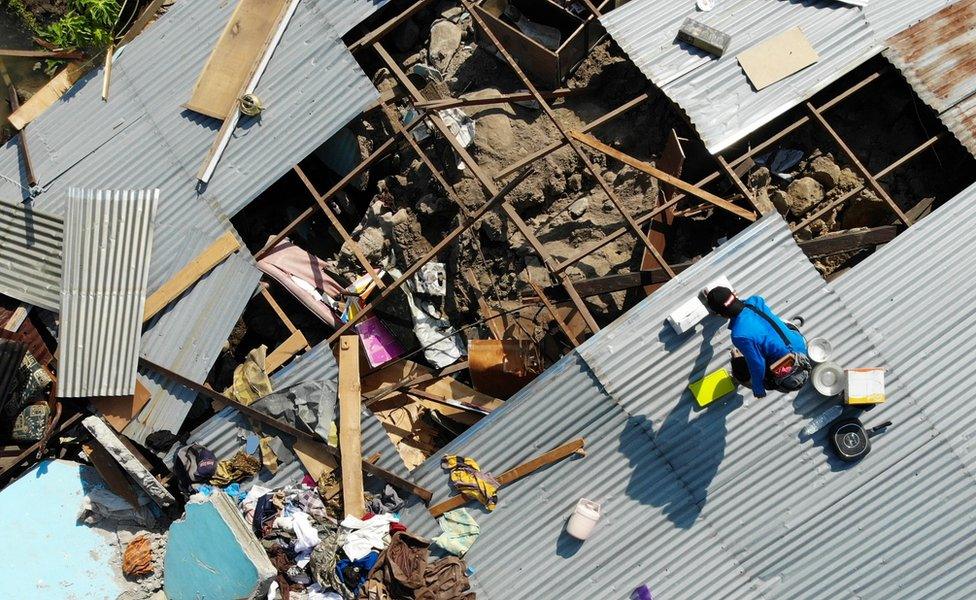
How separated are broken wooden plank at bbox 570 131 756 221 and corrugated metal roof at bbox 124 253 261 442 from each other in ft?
17.3

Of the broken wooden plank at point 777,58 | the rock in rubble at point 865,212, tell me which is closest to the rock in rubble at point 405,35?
the broken wooden plank at point 777,58

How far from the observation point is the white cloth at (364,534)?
30.9 feet

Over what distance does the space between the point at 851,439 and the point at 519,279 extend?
5260mm

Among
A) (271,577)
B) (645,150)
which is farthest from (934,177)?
(271,577)

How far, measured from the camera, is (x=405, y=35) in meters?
12.0

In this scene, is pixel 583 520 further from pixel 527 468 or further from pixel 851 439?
pixel 851 439

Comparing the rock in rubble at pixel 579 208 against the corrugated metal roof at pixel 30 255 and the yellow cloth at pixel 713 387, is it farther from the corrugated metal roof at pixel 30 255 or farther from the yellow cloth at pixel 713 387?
the corrugated metal roof at pixel 30 255

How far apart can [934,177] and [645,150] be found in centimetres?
419

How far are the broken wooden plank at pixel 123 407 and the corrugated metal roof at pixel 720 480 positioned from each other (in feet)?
17.2

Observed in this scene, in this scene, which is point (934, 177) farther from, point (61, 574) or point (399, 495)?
point (61, 574)

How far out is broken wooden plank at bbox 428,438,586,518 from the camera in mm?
9312

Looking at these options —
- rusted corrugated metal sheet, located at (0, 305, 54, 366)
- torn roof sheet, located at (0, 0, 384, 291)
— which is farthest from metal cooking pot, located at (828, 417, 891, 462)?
rusted corrugated metal sheet, located at (0, 305, 54, 366)

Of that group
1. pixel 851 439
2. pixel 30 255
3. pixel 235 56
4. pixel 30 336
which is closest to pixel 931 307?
pixel 851 439

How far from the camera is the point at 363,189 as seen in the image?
12086 mm
